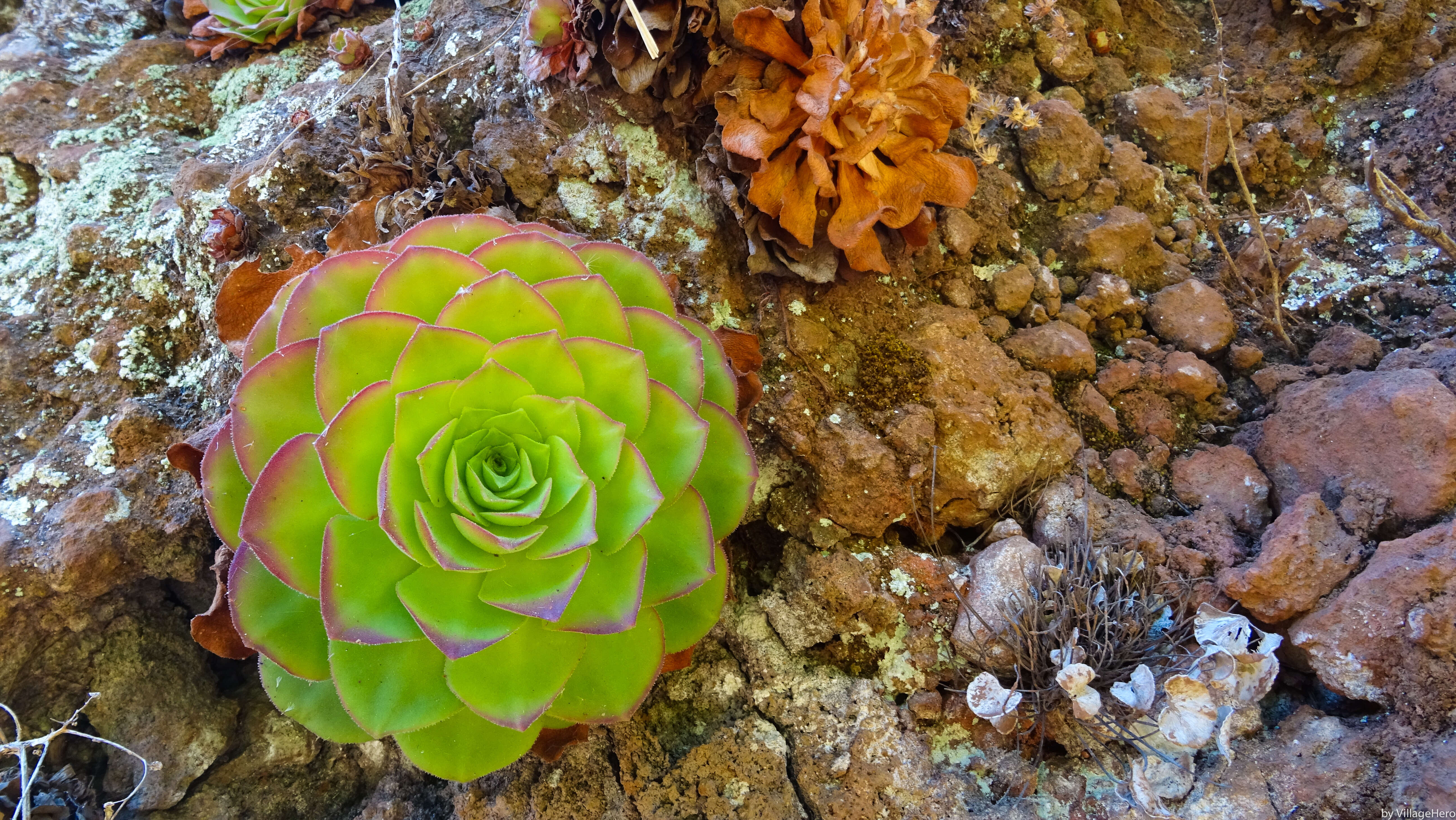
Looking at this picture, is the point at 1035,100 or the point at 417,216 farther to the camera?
the point at 1035,100

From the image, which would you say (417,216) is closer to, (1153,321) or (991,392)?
(991,392)

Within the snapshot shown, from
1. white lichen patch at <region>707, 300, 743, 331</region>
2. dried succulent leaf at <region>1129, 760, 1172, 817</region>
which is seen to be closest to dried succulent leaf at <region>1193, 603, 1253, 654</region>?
dried succulent leaf at <region>1129, 760, 1172, 817</region>

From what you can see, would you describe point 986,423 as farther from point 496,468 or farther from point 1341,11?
point 1341,11

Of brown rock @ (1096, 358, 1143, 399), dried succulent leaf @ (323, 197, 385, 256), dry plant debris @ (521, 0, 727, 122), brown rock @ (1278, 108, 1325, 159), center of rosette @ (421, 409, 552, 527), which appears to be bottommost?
brown rock @ (1096, 358, 1143, 399)

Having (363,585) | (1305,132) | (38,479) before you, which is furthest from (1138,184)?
(38,479)

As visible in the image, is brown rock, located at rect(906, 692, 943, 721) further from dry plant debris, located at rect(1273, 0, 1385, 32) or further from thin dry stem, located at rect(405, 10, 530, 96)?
dry plant debris, located at rect(1273, 0, 1385, 32)

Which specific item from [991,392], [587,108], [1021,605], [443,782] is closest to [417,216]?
[587,108]
